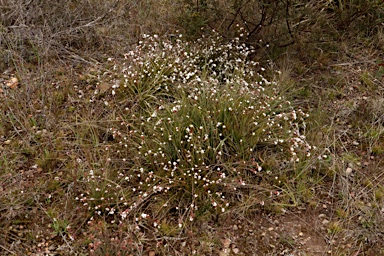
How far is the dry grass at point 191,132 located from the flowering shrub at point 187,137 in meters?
0.02

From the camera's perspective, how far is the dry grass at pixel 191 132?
9.61 feet

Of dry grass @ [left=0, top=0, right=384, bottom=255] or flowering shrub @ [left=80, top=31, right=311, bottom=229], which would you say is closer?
dry grass @ [left=0, top=0, right=384, bottom=255]

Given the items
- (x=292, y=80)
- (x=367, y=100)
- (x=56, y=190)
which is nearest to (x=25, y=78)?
(x=56, y=190)

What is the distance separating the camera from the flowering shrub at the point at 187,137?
3.04 metres

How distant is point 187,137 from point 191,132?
85mm

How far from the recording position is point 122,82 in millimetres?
3947

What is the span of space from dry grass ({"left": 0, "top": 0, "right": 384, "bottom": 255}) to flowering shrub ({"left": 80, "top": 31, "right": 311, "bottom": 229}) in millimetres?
18

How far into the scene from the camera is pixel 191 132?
3.19m

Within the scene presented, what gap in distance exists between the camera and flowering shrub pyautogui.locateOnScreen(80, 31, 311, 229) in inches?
120

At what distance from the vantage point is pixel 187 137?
3.25m

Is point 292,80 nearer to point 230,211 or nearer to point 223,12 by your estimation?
point 223,12

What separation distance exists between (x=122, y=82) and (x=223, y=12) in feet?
4.76

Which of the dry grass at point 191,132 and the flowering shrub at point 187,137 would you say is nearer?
the dry grass at point 191,132

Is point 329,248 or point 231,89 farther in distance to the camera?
point 231,89
